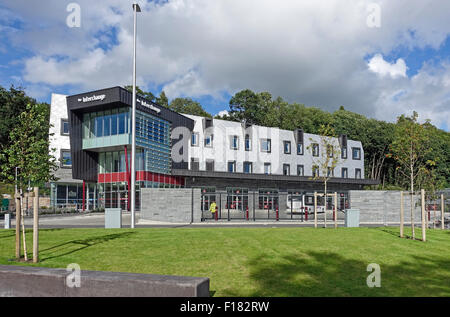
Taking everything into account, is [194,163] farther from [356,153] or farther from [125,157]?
[356,153]

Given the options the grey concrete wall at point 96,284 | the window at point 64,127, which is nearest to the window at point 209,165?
the window at point 64,127

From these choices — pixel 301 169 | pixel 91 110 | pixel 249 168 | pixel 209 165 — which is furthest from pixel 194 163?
pixel 301 169

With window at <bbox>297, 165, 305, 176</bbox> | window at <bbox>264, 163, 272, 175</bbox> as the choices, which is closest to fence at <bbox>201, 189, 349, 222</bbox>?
window at <bbox>264, 163, 272, 175</bbox>

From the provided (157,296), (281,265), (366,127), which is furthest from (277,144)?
(157,296)

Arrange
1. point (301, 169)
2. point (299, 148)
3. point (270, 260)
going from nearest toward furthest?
point (270, 260) < point (301, 169) < point (299, 148)

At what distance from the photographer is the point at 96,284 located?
19.6 ft

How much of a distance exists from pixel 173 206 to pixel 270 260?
1922 centimetres

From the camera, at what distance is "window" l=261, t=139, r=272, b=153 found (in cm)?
5281

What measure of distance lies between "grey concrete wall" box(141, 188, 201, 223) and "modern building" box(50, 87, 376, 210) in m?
10.9

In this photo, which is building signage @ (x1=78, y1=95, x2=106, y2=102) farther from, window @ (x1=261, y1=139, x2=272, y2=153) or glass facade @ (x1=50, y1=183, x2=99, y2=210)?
window @ (x1=261, y1=139, x2=272, y2=153)

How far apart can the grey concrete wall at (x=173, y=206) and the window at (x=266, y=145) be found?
25987mm

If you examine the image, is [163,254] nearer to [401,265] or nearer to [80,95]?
[401,265]
